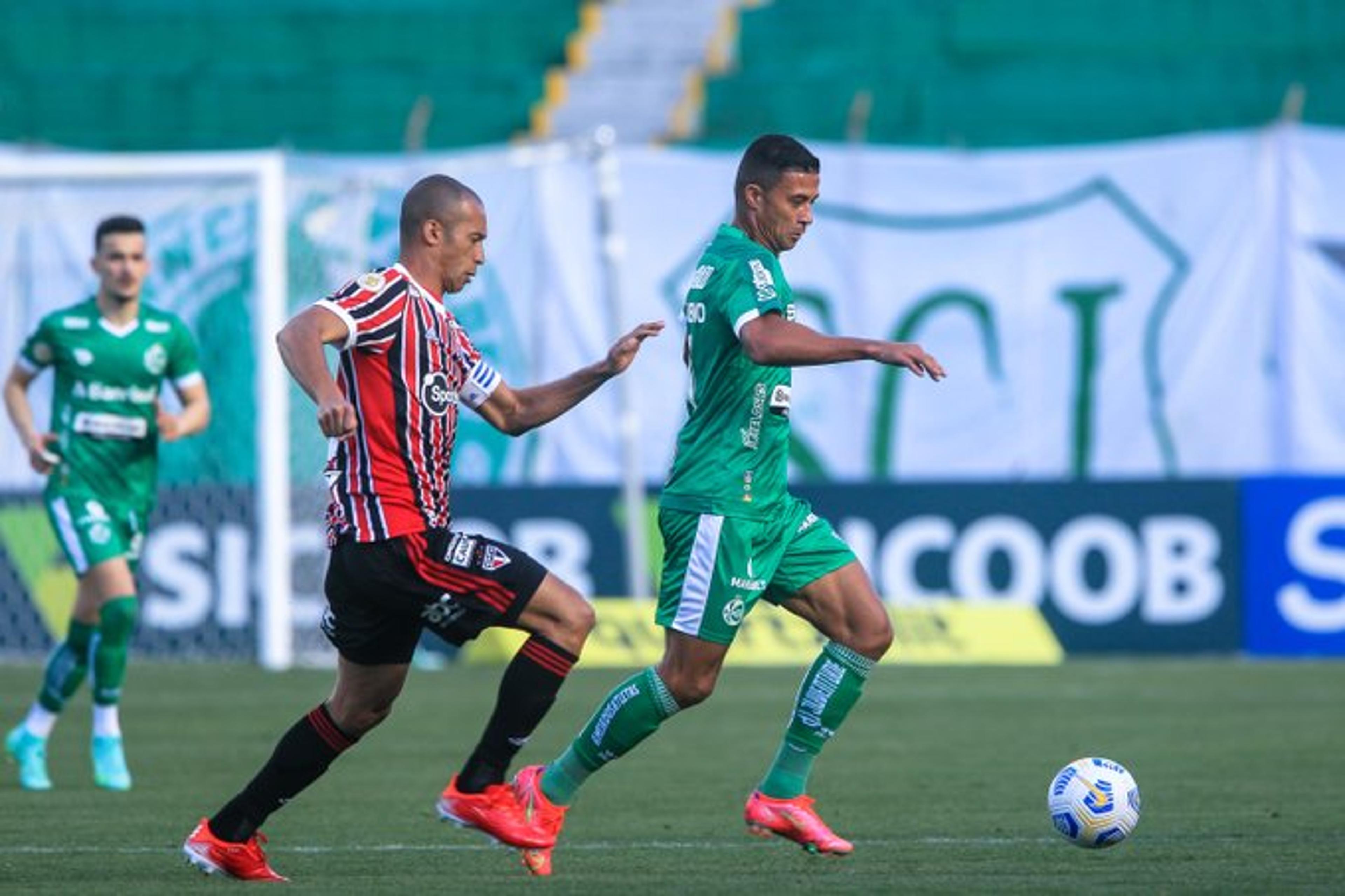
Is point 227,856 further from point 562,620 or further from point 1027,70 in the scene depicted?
point 1027,70

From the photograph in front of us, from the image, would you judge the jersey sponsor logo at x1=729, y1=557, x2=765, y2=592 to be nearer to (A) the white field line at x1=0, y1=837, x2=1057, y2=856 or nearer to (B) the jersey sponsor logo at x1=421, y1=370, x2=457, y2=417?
(A) the white field line at x1=0, y1=837, x2=1057, y2=856

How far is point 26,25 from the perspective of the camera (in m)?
24.7

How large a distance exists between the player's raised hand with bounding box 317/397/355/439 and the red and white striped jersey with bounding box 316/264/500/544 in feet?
1.53

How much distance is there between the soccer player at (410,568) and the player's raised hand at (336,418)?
0.41 metres

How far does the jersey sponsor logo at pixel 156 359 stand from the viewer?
11.2 m

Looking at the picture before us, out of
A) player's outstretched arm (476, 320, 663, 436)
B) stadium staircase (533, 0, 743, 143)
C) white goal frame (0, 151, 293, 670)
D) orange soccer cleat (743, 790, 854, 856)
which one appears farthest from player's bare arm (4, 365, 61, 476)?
stadium staircase (533, 0, 743, 143)

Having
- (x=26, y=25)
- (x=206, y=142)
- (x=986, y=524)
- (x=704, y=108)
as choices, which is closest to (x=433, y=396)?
(x=986, y=524)

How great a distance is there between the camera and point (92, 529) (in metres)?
10.8

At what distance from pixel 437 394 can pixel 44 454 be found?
4056 mm

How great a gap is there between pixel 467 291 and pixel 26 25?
7.78 metres

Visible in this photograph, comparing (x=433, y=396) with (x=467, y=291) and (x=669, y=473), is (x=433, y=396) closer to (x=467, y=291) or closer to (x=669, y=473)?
(x=669, y=473)

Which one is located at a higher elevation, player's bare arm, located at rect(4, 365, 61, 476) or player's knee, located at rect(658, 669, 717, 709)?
player's bare arm, located at rect(4, 365, 61, 476)

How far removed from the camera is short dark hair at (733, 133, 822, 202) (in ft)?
26.0

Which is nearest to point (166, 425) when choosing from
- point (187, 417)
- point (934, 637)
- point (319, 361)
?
point (187, 417)
